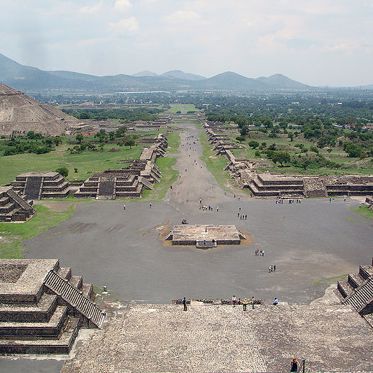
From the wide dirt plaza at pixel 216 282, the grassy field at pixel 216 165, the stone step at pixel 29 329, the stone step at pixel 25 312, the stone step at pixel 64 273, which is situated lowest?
the grassy field at pixel 216 165

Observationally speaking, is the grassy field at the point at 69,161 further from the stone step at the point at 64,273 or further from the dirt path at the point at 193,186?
the stone step at the point at 64,273

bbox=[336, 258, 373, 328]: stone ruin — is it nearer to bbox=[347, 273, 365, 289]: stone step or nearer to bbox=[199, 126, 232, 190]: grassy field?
bbox=[347, 273, 365, 289]: stone step

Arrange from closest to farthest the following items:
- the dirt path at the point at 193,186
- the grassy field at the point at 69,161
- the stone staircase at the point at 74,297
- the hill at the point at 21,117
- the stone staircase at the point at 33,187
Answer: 1. the stone staircase at the point at 74,297
2. the dirt path at the point at 193,186
3. the stone staircase at the point at 33,187
4. the grassy field at the point at 69,161
5. the hill at the point at 21,117

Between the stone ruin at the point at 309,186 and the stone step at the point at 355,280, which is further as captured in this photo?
the stone ruin at the point at 309,186

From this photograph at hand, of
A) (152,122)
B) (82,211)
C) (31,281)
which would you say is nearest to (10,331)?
(31,281)

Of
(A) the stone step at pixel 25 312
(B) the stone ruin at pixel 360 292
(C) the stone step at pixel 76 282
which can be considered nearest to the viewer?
(A) the stone step at pixel 25 312

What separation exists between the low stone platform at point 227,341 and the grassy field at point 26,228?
637 inches

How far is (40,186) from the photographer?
58.8m

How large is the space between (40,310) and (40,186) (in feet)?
121

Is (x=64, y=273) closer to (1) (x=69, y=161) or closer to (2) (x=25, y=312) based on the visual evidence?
(2) (x=25, y=312)

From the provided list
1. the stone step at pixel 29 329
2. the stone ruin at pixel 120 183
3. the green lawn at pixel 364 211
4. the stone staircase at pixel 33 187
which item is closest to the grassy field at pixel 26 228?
the stone staircase at pixel 33 187

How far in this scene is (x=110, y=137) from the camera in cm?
10938

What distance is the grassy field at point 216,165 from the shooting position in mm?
68600

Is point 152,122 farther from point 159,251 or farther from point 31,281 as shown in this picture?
point 31,281
